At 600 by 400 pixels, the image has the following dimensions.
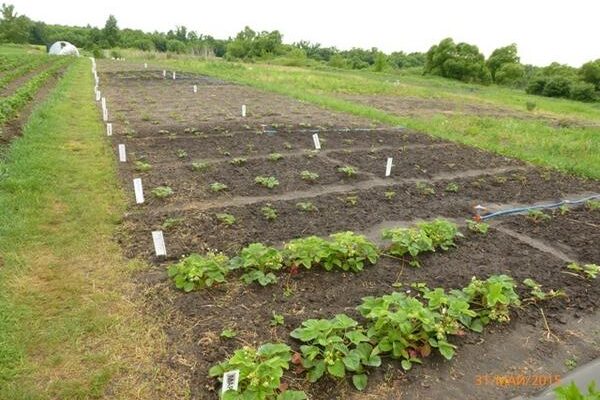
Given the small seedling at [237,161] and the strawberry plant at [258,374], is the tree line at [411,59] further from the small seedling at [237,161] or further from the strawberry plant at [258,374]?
the strawberry plant at [258,374]

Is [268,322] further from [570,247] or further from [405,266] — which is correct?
[570,247]

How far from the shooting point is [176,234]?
473cm

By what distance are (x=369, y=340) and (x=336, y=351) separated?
30 cm

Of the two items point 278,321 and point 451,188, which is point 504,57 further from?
point 278,321

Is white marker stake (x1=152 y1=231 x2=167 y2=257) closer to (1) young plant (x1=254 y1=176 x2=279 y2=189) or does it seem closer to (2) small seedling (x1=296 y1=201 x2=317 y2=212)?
(2) small seedling (x1=296 y1=201 x2=317 y2=212)

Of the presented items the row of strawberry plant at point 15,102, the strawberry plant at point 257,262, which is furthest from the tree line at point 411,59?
the strawberry plant at point 257,262

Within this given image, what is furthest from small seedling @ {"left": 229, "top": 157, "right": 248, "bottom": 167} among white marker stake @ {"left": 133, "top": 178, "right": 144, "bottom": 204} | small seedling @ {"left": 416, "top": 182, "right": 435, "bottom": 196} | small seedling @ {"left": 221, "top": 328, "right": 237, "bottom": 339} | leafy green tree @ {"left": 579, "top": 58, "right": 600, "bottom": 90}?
leafy green tree @ {"left": 579, "top": 58, "right": 600, "bottom": 90}

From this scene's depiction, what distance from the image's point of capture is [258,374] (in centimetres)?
251

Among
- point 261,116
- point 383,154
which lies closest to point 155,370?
point 383,154

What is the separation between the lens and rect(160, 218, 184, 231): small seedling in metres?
4.85

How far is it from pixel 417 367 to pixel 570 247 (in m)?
3.27

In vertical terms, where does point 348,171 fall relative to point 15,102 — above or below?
below

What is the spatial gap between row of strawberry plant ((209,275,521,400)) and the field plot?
0.10 ft

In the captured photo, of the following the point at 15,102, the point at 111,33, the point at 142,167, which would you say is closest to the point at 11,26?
the point at 111,33
